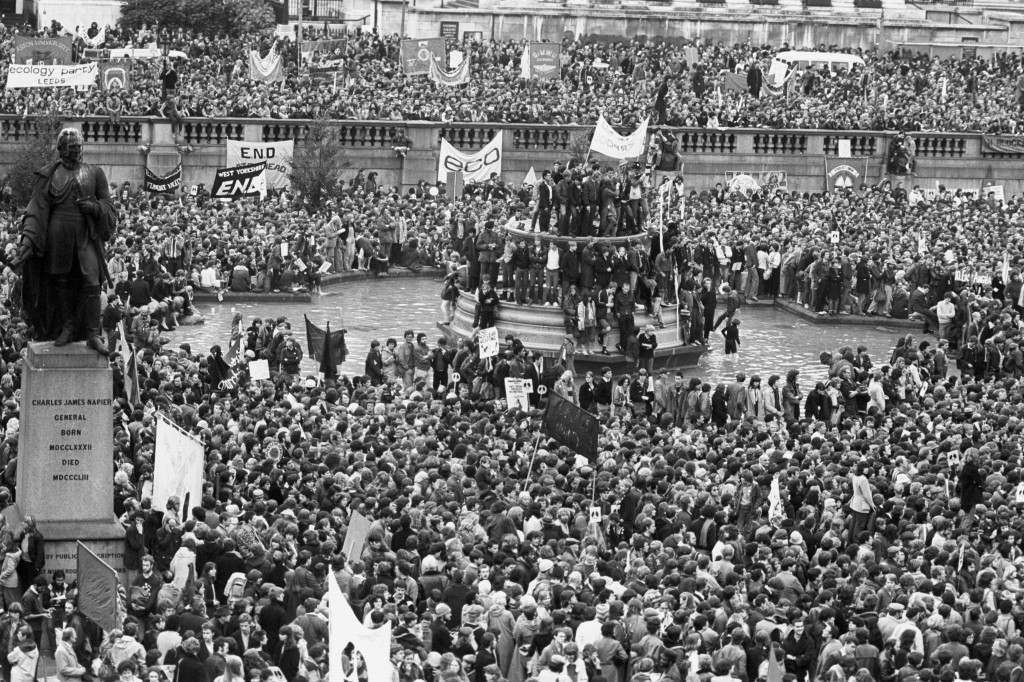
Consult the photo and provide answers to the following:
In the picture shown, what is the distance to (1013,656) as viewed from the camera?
22.2 m

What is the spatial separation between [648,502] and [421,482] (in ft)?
8.21

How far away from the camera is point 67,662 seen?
20906mm

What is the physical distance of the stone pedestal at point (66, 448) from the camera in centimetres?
2430

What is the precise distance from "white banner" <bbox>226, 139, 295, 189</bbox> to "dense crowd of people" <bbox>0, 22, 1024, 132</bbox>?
3134 mm

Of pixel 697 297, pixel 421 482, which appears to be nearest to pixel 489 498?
pixel 421 482

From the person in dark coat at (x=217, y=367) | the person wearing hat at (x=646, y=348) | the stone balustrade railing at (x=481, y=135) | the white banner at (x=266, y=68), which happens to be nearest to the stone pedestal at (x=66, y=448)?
the person in dark coat at (x=217, y=367)

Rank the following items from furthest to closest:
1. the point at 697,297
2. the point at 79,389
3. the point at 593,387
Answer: the point at 697,297 < the point at 593,387 < the point at 79,389

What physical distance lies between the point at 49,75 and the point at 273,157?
16.1 feet

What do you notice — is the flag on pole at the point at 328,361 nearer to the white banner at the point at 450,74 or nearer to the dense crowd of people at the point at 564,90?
the dense crowd of people at the point at 564,90

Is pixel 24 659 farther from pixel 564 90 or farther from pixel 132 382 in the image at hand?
pixel 564 90

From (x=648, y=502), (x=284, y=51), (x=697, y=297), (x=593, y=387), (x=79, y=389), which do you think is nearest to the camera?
(x=79, y=389)

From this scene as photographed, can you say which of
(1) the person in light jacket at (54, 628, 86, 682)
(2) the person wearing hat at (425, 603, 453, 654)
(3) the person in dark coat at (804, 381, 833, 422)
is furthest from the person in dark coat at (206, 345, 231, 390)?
(1) the person in light jacket at (54, 628, 86, 682)

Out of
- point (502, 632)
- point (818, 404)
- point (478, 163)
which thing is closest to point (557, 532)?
point (502, 632)

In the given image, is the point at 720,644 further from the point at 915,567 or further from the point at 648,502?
the point at 648,502
